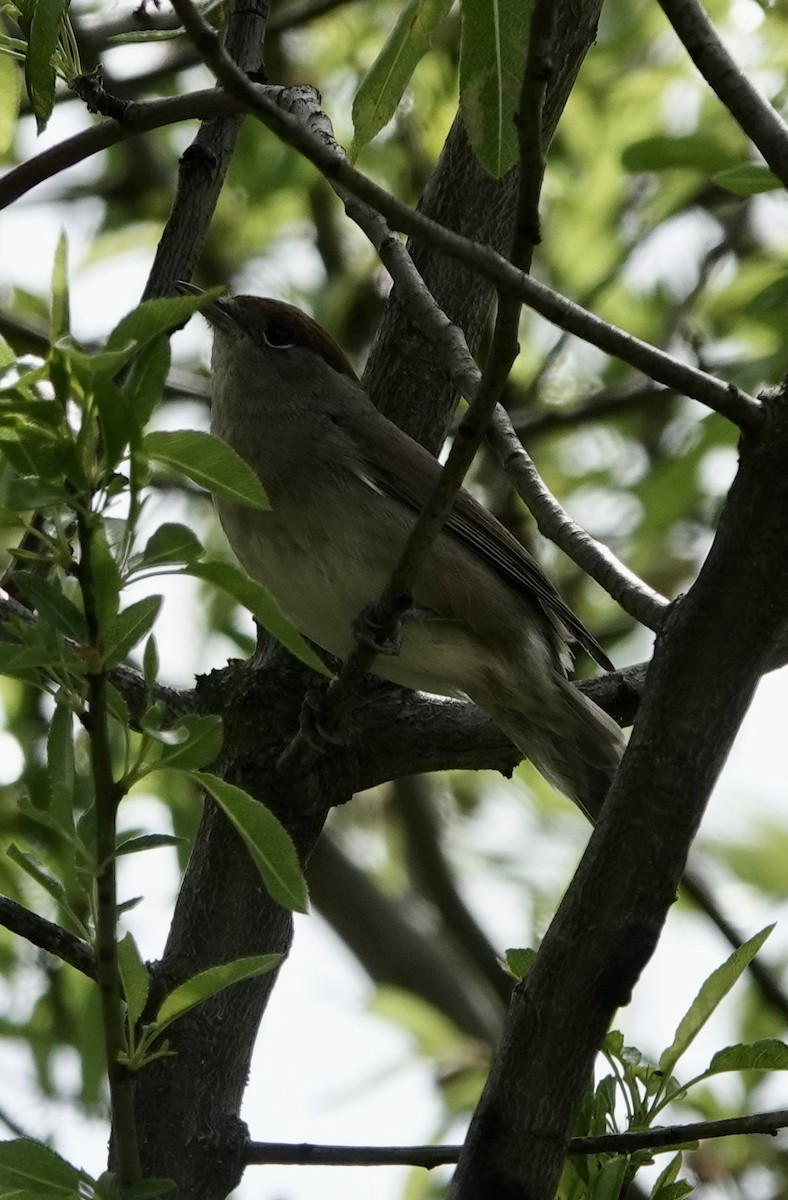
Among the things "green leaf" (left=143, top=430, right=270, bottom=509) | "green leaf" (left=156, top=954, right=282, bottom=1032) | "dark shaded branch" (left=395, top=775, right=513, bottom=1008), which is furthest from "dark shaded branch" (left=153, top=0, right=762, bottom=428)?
"dark shaded branch" (left=395, top=775, right=513, bottom=1008)

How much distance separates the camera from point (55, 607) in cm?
226

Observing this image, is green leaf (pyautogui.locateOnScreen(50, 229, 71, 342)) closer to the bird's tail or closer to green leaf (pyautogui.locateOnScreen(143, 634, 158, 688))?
green leaf (pyautogui.locateOnScreen(143, 634, 158, 688))

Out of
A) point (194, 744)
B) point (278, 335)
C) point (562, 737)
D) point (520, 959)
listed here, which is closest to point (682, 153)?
point (278, 335)

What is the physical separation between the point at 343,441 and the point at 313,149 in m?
2.83

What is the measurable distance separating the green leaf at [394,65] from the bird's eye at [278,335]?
8.61 feet

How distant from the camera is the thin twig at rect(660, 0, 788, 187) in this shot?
259 cm

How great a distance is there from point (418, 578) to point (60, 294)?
6.60ft

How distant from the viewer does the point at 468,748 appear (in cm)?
440

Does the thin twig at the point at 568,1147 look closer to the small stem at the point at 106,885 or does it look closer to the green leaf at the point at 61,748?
the small stem at the point at 106,885

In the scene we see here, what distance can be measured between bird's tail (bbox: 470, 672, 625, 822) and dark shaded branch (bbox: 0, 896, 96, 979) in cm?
204

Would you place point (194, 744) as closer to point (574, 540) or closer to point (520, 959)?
point (520, 959)

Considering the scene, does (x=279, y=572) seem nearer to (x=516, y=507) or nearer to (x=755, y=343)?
(x=516, y=507)

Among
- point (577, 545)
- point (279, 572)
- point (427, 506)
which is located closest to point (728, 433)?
point (279, 572)

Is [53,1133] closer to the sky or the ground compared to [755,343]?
closer to the ground
